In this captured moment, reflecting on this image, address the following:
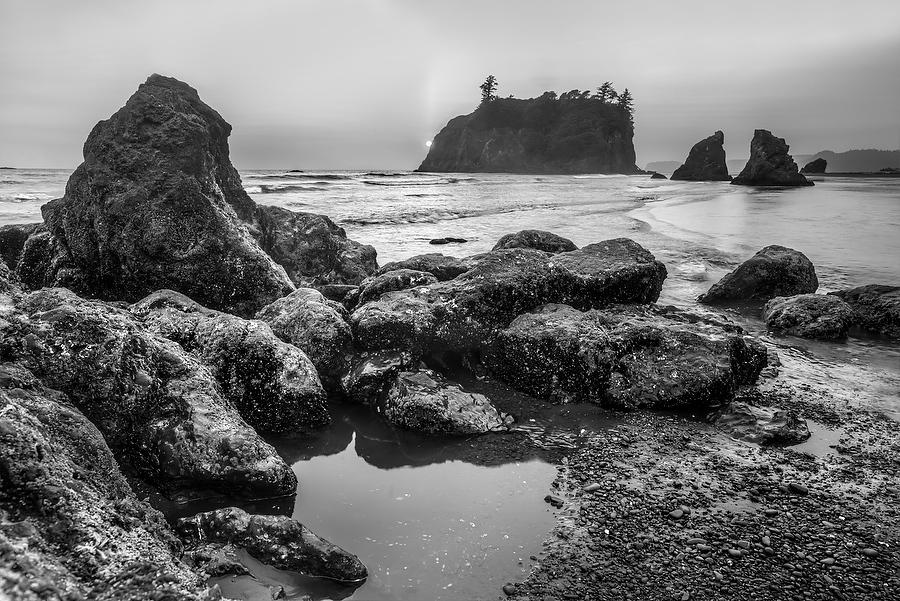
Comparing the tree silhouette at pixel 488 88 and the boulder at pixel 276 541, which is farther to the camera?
the tree silhouette at pixel 488 88

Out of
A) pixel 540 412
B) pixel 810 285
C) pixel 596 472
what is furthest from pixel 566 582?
pixel 810 285

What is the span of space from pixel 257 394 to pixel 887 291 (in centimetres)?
1035

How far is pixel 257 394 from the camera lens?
5250mm

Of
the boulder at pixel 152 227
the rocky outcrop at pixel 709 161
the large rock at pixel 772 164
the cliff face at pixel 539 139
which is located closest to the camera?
the boulder at pixel 152 227

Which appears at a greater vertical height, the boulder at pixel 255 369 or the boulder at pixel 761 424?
the boulder at pixel 255 369

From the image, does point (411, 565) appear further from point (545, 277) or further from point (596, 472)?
point (545, 277)

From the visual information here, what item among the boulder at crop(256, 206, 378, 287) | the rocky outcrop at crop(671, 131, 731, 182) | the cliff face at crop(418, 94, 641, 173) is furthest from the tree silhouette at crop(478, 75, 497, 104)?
the boulder at crop(256, 206, 378, 287)

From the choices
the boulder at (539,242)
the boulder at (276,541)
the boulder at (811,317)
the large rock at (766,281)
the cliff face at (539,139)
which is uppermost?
the cliff face at (539,139)

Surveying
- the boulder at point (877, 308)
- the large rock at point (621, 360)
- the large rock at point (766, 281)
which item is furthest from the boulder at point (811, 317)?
the large rock at point (621, 360)

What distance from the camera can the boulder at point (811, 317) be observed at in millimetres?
8318

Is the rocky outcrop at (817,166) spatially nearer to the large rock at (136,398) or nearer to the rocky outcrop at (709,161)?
the rocky outcrop at (709,161)

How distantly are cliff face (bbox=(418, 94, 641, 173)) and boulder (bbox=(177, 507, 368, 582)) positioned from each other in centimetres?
12386

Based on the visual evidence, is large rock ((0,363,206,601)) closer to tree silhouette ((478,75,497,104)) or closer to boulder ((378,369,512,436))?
boulder ((378,369,512,436))

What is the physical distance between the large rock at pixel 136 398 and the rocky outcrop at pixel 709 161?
9759 cm
